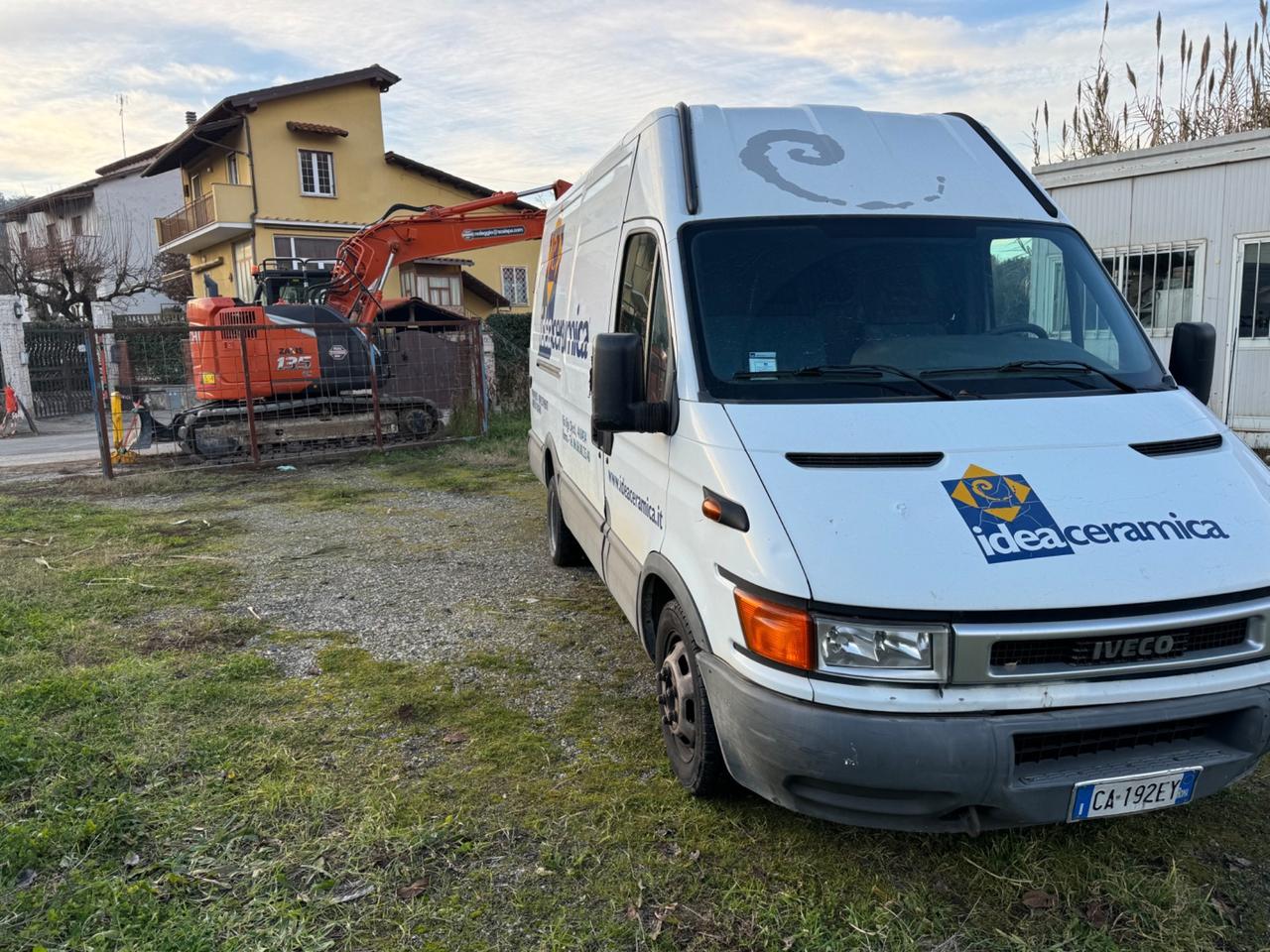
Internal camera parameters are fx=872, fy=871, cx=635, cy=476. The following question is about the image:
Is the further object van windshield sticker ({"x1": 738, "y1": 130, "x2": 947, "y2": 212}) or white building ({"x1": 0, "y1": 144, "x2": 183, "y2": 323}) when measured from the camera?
white building ({"x1": 0, "y1": 144, "x2": 183, "y2": 323})

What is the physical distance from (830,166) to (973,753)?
2676mm

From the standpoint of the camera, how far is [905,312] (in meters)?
3.69

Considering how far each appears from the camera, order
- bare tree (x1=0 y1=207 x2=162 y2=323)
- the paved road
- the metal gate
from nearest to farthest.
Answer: the paved road
the metal gate
bare tree (x1=0 y1=207 x2=162 y2=323)

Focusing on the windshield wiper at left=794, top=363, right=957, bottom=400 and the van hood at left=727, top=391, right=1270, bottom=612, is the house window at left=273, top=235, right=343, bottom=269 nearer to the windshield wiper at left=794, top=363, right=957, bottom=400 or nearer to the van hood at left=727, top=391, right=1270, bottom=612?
the windshield wiper at left=794, top=363, right=957, bottom=400

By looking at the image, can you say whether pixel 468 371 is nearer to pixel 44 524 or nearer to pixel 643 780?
pixel 44 524

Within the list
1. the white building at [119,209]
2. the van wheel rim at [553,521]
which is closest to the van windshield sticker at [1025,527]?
the van wheel rim at [553,521]

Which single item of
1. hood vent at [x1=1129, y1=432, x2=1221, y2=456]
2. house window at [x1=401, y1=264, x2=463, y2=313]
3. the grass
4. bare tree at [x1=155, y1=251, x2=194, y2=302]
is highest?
bare tree at [x1=155, y1=251, x2=194, y2=302]

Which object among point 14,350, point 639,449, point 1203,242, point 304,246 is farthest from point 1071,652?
point 304,246

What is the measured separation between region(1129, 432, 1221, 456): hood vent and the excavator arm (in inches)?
415

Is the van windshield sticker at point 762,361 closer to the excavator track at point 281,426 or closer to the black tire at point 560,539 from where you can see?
the black tire at point 560,539

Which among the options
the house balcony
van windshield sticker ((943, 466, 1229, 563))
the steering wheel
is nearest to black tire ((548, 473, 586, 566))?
the steering wheel

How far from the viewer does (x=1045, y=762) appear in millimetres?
2643

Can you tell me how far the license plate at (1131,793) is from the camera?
2.59 metres

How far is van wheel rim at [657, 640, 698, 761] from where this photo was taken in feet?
11.0
